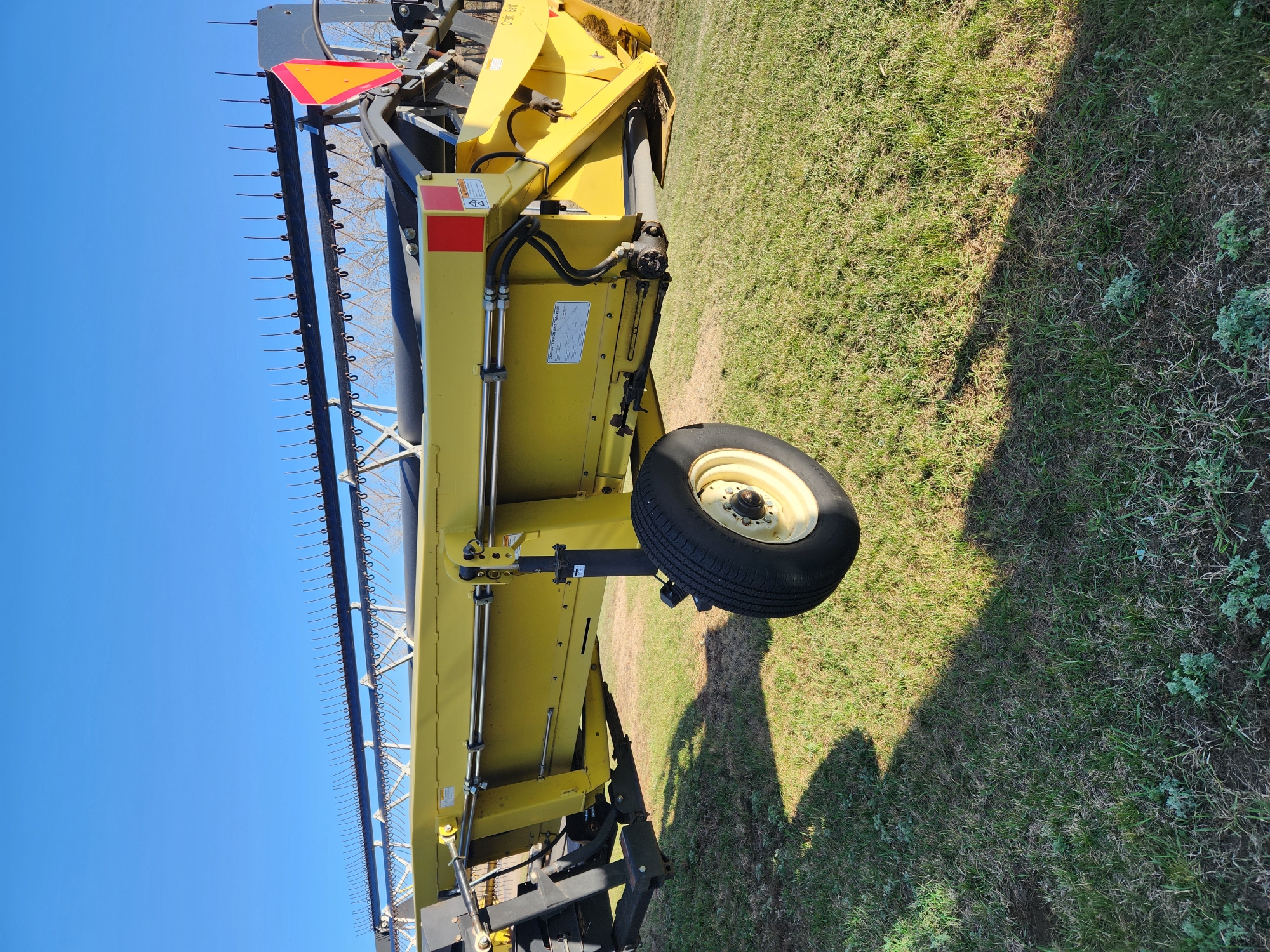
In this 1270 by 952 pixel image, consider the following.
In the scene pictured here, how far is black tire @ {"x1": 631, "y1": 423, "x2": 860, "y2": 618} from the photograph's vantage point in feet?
8.82

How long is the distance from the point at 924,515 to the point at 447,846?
314 centimetres

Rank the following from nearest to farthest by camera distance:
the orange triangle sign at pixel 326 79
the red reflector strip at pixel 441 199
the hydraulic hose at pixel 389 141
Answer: the red reflector strip at pixel 441 199 < the hydraulic hose at pixel 389 141 < the orange triangle sign at pixel 326 79

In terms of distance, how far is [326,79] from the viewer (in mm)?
3424

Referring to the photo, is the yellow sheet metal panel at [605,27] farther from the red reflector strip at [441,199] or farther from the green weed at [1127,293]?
the green weed at [1127,293]

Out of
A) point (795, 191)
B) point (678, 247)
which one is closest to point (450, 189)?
point (795, 191)

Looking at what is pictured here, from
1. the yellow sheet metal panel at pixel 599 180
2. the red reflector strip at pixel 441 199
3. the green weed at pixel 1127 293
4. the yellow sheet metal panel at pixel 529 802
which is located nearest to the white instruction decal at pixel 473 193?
the red reflector strip at pixel 441 199

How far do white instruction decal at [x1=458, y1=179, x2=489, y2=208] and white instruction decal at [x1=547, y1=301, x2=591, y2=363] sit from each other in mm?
460

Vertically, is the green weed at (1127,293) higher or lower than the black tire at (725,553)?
higher

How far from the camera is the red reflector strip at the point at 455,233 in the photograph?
2.43 m

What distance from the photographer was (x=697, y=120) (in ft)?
29.8

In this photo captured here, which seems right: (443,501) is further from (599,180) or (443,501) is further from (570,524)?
(599,180)

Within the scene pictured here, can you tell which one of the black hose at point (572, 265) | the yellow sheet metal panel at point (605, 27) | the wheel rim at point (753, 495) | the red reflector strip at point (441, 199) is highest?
the yellow sheet metal panel at point (605, 27)

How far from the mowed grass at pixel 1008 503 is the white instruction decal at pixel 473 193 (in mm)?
2643

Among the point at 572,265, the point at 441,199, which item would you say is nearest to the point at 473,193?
the point at 441,199
